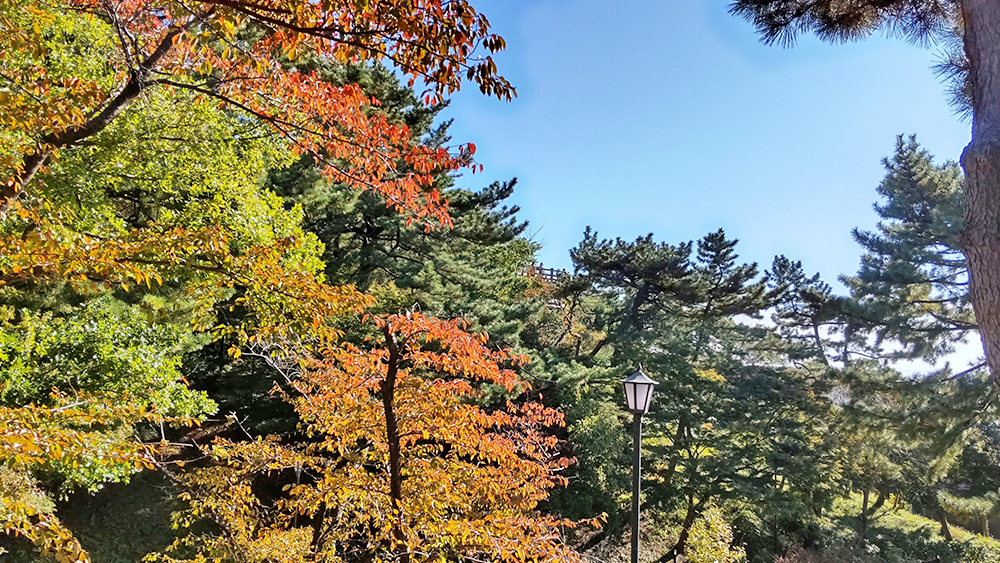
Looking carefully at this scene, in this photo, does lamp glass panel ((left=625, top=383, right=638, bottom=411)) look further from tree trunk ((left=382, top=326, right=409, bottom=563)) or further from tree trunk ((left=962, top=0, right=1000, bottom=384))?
tree trunk ((left=962, top=0, right=1000, bottom=384))

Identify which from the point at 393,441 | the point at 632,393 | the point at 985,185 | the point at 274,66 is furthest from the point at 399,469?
the point at 985,185

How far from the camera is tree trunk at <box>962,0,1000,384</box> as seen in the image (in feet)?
6.81

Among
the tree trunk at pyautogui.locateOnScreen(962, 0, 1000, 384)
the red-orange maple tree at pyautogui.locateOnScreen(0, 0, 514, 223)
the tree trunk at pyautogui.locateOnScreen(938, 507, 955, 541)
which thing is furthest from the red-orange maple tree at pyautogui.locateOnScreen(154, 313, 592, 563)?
the tree trunk at pyautogui.locateOnScreen(938, 507, 955, 541)

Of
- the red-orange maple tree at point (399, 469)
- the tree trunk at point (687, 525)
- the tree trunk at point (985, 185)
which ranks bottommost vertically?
the tree trunk at point (687, 525)

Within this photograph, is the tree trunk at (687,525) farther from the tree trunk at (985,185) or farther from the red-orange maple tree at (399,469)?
the tree trunk at (985,185)

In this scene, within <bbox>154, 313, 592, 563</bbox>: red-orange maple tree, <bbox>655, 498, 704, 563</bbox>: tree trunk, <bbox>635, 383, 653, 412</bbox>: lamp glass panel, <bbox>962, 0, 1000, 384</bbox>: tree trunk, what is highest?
<bbox>962, 0, 1000, 384</bbox>: tree trunk

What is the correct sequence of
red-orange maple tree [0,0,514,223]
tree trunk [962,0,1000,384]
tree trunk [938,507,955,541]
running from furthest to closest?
tree trunk [938,507,955,541] → tree trunk [962,0,1000,384] → red-orange maple tree [0,0,514,223]

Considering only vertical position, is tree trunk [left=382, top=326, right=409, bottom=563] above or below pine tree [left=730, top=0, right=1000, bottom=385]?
below

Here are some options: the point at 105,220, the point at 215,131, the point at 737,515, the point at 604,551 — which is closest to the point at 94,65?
the point at 215,131

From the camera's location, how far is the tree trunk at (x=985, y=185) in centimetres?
208

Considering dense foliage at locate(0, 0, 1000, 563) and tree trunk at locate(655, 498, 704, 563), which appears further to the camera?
tree trunk at locate(655, 498, 704, 563)

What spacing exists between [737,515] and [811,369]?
13.4 ft

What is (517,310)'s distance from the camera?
34.2 feet

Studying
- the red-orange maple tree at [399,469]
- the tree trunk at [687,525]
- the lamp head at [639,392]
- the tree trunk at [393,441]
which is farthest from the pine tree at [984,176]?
the tree trunk at [687,525]
